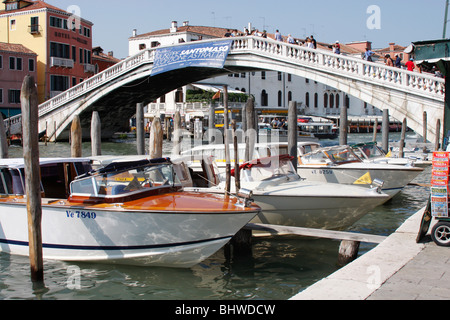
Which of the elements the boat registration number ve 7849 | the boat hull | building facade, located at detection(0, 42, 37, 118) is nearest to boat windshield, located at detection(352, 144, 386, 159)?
the boat hull

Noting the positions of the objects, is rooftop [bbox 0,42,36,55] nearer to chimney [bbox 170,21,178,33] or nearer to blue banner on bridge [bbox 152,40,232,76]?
blue banner on bridge [bbox 152,40,232,76]

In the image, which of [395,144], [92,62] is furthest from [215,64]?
[92,62]

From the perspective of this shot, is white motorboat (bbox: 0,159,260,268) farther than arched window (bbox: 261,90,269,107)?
No

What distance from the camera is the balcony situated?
3554 cm

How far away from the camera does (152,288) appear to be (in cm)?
661

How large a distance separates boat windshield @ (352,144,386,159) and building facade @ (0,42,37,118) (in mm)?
25797

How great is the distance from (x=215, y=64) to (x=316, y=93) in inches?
1421

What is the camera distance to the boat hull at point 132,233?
6.73 m

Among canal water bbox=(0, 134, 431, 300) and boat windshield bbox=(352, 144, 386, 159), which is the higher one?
boat windshield bbox=(352, 144, 386, 159)

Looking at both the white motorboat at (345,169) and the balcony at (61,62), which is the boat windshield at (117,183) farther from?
the balcony at (61,62)

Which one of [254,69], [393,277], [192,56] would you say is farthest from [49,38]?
[393,277]

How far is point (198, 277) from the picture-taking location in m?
7.03

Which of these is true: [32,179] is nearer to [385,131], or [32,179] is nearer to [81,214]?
[81,214]
